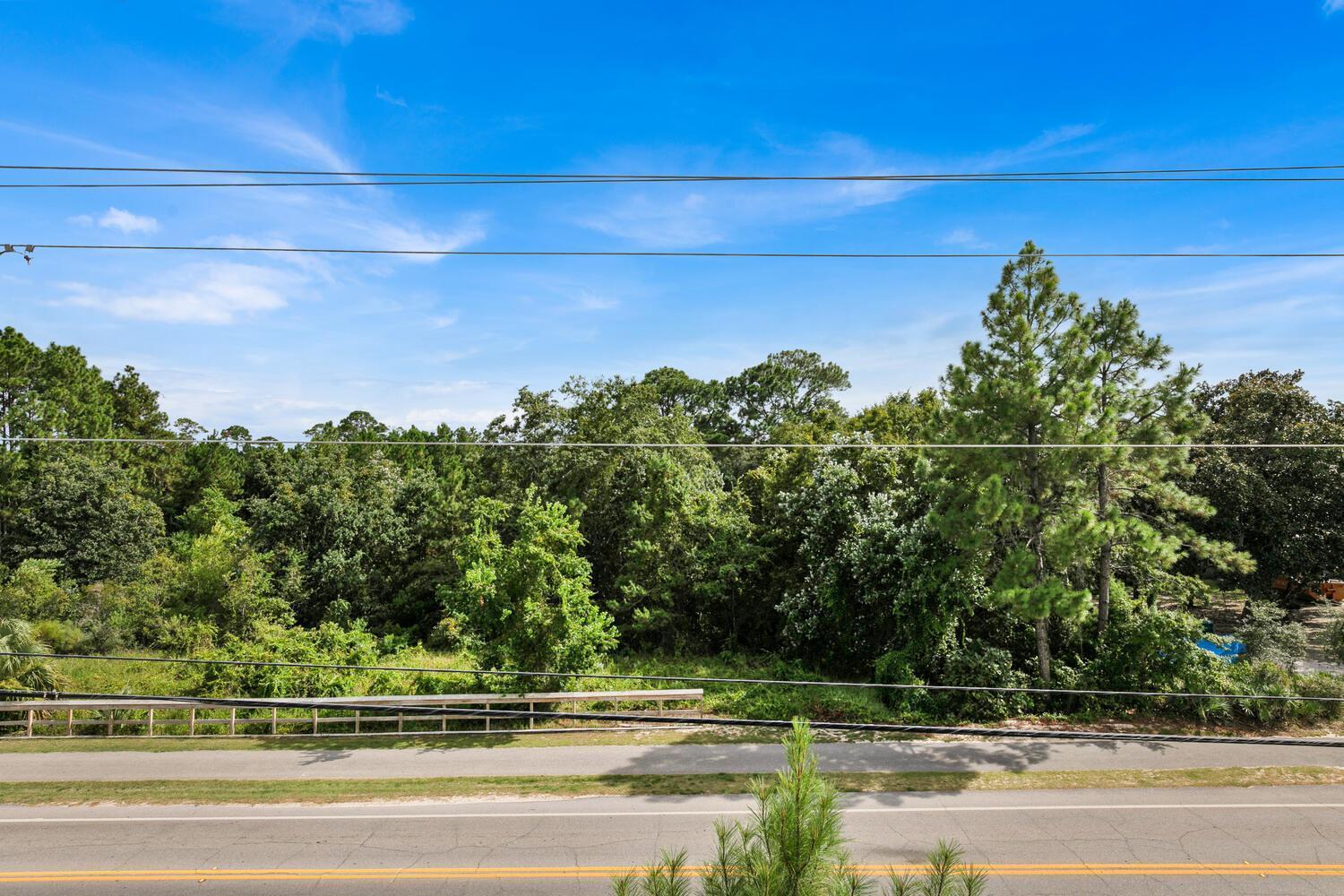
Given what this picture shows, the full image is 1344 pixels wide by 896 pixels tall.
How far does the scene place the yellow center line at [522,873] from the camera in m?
8.81

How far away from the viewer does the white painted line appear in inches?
418

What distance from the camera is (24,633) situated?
16.2m

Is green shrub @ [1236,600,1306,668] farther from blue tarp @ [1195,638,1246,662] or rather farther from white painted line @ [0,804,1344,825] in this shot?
white painted line @ [0,804,1344,825]

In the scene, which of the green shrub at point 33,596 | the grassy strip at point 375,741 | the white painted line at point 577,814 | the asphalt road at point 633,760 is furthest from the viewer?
the green shrub at point 33,596

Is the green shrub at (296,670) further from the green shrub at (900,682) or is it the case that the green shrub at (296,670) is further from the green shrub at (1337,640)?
the green shrub at (1337,640)

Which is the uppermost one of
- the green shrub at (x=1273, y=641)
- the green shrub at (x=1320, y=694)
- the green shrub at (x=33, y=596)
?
the green shrub at (x=33, y=596)

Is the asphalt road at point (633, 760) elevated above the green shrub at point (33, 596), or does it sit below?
below

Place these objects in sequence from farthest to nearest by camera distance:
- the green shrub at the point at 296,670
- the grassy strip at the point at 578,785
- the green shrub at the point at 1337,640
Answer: the green shrub at the point at 1337,640 < the green shrub at the point at 296,670 < the grassy strip at the point at 578,785

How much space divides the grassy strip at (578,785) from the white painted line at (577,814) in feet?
2.04

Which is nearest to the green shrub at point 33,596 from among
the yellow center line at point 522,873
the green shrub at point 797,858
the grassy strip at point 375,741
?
the grassy strip at point 375,741

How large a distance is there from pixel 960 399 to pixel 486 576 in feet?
35.0

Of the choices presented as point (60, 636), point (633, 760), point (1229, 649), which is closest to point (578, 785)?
point (633, 760)

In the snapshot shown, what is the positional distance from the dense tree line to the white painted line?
3.95 meters

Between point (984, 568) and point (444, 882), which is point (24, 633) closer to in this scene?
point (444, 882)
